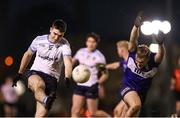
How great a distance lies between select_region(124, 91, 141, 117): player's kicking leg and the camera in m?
16.8

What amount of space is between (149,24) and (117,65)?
267 inches

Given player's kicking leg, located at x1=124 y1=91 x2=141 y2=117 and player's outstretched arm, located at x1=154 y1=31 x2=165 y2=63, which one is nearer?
player's outstretched arm, located at x1=154 y1=31 x2=165 y2=63

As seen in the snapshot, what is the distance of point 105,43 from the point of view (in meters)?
35.5

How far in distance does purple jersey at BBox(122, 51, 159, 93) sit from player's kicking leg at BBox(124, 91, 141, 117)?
20 centimetres

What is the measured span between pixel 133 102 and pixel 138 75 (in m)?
0.66

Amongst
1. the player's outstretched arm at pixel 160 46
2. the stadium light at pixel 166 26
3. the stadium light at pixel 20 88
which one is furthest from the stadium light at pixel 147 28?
the player's outstretched arm at pixel 160 46

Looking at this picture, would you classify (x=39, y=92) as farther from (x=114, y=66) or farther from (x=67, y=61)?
(x=114, y=66)

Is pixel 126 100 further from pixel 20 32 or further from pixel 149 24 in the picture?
pixel 20 32

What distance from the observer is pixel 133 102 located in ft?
55.2

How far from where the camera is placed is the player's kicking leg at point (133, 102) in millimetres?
16797

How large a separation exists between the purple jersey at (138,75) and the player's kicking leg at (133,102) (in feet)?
0.66

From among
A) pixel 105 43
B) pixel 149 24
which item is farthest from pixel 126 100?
pixel 105 43

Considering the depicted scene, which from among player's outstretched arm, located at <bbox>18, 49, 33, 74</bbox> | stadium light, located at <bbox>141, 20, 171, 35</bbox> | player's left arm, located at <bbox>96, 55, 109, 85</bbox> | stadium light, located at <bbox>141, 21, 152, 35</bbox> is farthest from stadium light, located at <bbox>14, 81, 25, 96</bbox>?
player's outstretched arm, located at <bbox>18, 49, 33, 74</bbox>

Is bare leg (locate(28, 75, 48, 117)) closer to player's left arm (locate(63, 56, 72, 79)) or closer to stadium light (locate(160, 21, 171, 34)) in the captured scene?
player's left arm (locate(63, 56, 72, 79))
